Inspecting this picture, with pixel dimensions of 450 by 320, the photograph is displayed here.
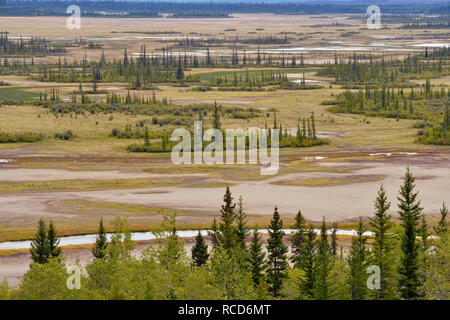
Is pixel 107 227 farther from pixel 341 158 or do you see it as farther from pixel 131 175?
pixel 341 158

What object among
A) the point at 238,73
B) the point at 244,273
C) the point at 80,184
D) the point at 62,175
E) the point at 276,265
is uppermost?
the point at 238,73

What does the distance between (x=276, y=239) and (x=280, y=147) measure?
143ft

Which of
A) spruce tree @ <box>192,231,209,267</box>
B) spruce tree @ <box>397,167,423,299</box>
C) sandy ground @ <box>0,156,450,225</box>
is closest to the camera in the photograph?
spruce tree @ <box>397,167,423,299</box>

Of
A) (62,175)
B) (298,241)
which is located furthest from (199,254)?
(62,175)

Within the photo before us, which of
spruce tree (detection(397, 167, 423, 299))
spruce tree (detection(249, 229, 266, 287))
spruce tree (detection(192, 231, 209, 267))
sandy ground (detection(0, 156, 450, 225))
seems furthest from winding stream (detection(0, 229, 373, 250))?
spruce tree (detection(397, 167, 423, 299))

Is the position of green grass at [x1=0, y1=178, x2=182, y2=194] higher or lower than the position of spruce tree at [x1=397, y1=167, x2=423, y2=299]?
lower

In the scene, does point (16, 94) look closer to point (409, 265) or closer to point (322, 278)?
point (409, 265)

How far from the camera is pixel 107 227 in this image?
187 ft

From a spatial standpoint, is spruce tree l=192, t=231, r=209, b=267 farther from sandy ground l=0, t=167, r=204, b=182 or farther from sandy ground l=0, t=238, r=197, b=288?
sandy ground l=0, t=167, r=204, b=182

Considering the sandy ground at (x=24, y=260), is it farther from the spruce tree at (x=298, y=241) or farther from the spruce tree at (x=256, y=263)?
the spruce tree at (x=256, y=263)

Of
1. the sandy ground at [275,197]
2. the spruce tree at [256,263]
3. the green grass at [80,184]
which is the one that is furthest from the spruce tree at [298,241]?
the green grass at [80,184]
